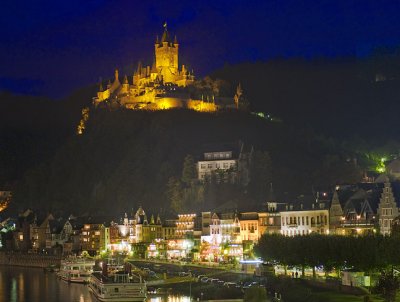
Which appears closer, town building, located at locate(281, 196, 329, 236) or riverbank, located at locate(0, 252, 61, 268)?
town building, located at locate(281, 196, 329, 236)

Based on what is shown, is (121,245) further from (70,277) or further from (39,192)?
(39,192)

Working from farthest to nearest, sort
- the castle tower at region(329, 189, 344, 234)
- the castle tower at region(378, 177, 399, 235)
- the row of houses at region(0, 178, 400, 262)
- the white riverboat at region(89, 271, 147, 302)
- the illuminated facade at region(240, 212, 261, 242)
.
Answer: the illuminated facade at region(240, 212, 261, 242) < the castle tower at region(329, 189, 344, 234) < the row of houses at region(0, 178, 400, 262) < the castle tower at region(378, 177, 399, 235) < the white riverboat at region(89, 271, 147, 302)

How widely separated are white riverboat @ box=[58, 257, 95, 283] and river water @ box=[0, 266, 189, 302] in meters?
1.24

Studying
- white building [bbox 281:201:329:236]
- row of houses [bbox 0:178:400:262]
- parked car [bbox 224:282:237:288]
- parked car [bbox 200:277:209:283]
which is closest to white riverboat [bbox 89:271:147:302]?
parked car [bbox 200:277:209:283]

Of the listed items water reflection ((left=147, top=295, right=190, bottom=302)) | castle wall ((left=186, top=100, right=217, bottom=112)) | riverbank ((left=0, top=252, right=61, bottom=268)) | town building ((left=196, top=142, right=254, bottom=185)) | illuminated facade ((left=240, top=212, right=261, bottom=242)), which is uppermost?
castle wall ((left=186, top=100, right=217, bottom=112))

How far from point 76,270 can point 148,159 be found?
48252mm

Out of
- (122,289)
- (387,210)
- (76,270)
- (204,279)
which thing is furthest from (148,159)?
(387,210)

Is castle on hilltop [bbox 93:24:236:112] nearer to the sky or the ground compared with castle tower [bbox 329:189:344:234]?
nearer to the sky

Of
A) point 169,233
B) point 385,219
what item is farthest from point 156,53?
point 385,219

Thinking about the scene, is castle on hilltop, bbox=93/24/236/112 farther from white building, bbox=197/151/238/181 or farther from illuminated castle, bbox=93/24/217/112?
white building, bbox=197/151/238/181

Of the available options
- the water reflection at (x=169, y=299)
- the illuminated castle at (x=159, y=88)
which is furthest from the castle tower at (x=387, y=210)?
the illuminated castle at (x=159, y=88)

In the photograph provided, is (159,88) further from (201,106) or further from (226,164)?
(226,164)

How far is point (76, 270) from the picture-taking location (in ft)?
323

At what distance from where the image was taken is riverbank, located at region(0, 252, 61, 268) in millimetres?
122688
